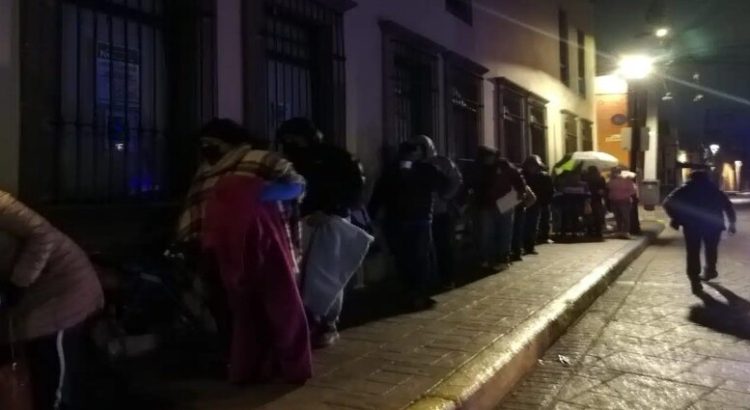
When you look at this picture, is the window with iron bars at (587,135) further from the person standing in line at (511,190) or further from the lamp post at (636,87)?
the person standing in line at (511,190)

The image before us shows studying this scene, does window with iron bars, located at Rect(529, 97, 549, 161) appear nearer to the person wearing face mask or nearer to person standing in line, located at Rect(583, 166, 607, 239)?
person standing in line, located at Rect(583, 166, 607, 239)

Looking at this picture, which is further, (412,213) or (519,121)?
(519,121)

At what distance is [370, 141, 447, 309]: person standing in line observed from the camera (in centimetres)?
643

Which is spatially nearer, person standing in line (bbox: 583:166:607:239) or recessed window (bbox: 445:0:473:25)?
recessed window (bbox: 445:0:473:25)

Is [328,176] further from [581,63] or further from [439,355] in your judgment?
[581,63]

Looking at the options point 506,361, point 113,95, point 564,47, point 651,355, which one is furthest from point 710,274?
point 564,47

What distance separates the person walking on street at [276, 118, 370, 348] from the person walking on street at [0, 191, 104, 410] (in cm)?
183

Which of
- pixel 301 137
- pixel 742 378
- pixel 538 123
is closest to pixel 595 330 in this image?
pixel 742 378

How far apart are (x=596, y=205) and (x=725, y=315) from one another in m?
7.29

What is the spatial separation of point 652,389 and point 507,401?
3.23 ft

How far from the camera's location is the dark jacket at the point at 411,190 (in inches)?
253

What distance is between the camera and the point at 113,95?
5.05 metres

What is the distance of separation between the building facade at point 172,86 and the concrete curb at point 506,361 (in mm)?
2496

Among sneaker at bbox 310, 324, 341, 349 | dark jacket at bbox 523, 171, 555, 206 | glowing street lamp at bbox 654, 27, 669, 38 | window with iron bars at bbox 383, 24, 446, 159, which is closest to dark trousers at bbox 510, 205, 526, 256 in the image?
dark jacket at bbox 523, 171, 555, 206
